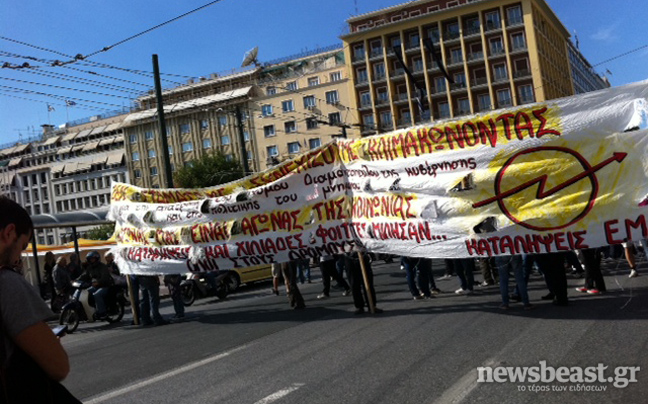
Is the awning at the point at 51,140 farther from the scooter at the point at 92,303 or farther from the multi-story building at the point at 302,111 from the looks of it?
the scooter at the point at 92,303

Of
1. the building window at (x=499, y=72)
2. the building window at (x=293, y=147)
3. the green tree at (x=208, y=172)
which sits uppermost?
the building window at (x=499, y=72)

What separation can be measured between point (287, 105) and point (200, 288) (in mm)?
57489

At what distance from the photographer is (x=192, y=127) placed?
76750 mm

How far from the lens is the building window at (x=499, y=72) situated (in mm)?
62688

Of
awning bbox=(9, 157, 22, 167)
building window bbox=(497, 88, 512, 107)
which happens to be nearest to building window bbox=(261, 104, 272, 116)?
building window bbox=(497, 88, 512, 107)

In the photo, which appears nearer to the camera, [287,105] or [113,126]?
[287,105]

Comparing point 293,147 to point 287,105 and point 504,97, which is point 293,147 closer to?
point 287,105

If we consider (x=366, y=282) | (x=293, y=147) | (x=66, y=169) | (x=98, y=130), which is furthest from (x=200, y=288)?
(x=66, y=169)

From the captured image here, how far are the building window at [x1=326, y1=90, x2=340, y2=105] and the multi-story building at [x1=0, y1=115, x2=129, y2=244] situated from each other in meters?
32.2

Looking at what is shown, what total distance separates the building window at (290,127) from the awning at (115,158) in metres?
27.3

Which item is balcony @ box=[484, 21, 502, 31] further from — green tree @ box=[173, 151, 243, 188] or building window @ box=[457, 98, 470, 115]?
green tree @ box=[173, 151, 243, 188]

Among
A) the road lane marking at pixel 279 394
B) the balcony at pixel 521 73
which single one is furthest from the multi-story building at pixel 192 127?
the road lane marking at pixel 279 394

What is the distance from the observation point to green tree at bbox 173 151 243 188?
5628 centimetres

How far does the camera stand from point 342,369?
624cm
